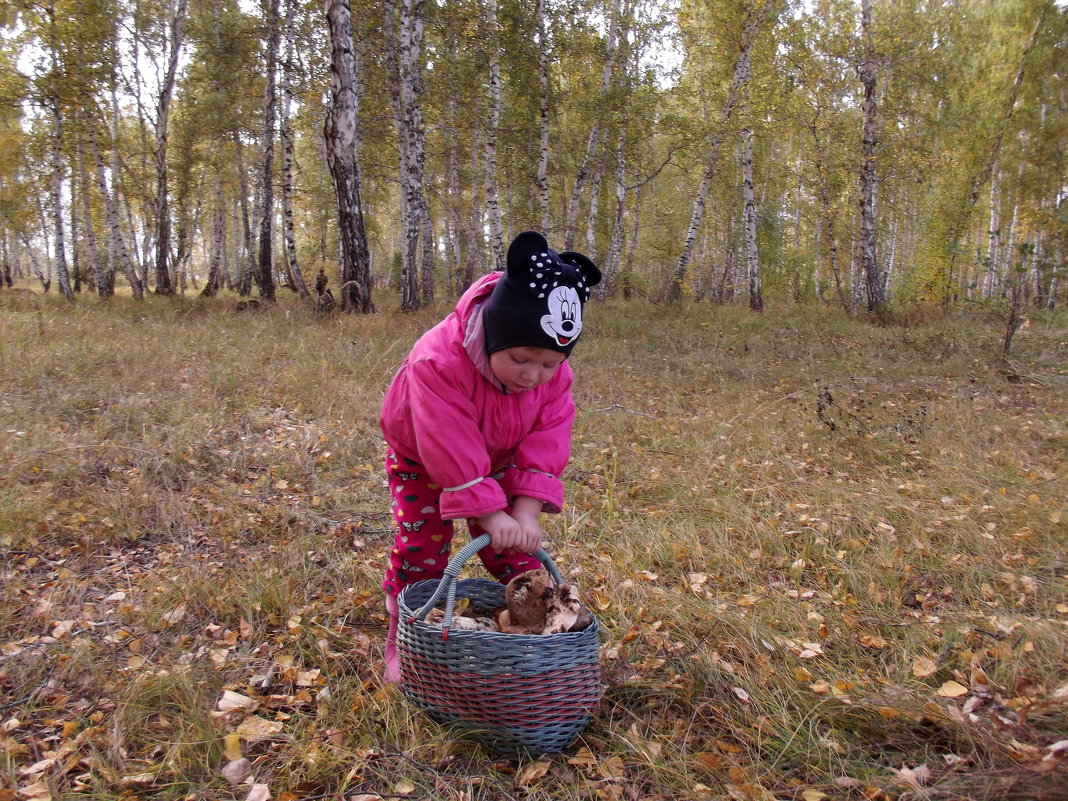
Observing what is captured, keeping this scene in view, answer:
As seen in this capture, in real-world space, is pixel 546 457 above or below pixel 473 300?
below

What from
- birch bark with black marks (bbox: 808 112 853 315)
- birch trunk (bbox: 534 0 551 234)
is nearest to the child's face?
birch trunk (bbox: 534 0 551 234)

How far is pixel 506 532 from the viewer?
83.4 inches

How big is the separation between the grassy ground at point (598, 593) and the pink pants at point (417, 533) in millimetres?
474

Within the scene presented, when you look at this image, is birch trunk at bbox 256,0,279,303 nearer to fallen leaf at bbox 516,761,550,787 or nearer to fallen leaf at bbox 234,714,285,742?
fallen leaf at bbox 234,714,285,742

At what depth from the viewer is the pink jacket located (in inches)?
83.0

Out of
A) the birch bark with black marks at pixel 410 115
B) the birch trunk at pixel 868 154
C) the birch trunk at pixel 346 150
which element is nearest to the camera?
the birch trunk at pixel 346 150

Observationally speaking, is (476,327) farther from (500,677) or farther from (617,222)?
(617,222)

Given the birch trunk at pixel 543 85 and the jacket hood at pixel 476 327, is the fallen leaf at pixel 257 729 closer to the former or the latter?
the jacket hood at pixel 476 327

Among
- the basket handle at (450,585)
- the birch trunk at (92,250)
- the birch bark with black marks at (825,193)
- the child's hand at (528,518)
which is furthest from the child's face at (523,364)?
the birch trunk at (92,250)

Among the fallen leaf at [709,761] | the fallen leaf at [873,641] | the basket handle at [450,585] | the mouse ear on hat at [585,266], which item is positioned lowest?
the fallen leaf at [709,761]

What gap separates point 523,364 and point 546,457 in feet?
1.42

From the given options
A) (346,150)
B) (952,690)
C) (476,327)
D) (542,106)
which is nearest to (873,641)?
(952,690)

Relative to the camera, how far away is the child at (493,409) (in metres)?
2.07

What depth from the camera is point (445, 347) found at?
223 centimetres
